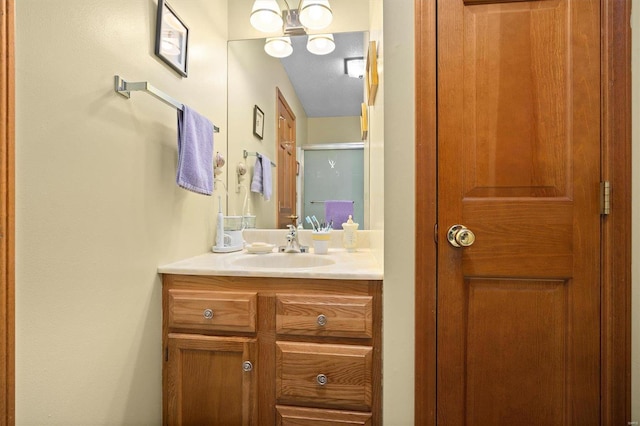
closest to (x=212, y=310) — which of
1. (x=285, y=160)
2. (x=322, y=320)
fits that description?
(x=322, y=320)

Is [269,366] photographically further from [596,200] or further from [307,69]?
[307,69]

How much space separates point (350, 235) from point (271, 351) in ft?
2.34

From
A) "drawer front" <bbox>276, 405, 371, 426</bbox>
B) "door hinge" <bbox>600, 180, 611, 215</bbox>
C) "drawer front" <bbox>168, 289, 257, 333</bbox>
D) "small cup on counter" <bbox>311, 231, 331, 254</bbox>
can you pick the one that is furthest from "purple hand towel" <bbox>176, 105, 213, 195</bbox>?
"door hinge" <bbox>600, 180, 611, 215</bbox>

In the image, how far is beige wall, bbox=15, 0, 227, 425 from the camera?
709 millimetres

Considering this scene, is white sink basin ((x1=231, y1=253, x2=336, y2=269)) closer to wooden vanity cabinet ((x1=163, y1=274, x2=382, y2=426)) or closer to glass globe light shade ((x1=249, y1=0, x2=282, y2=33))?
wooden vanity cabinet ((x1=163, y1=274, x2=382, y2=426))

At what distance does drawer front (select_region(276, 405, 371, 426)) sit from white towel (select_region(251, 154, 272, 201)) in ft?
3.66

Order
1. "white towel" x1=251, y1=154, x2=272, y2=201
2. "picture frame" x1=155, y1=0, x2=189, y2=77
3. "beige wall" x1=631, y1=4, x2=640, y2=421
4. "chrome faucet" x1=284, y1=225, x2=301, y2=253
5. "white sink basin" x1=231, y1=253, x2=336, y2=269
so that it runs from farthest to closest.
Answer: "white towel" x1=251, y1=154, x2=272, y2=201
"chrome faucet" x1=284, y1=225, x2=301, y2=253
"white sink basin" x1=231, y1=253, x2=336, y2=269
"picture frame" x1=155, y1=0, x2=189, y2=77
"beige wall" x1=631, y1=4, x2=640, y2=421

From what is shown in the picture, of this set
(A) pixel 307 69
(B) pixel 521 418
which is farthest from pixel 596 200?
(A) pixel 307 69

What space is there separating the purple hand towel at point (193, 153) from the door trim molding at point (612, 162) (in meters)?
0.88

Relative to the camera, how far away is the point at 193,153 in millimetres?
1204

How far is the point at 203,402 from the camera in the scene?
1.10 meters

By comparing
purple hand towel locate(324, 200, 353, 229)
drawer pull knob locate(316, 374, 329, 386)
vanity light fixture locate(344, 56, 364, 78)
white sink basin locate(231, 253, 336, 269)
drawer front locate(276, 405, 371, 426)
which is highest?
vanity light fixture locate(344, 56, 364, 78)

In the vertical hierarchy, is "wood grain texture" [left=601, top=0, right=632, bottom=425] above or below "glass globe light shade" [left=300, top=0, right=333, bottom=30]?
below

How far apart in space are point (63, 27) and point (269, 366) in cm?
121
